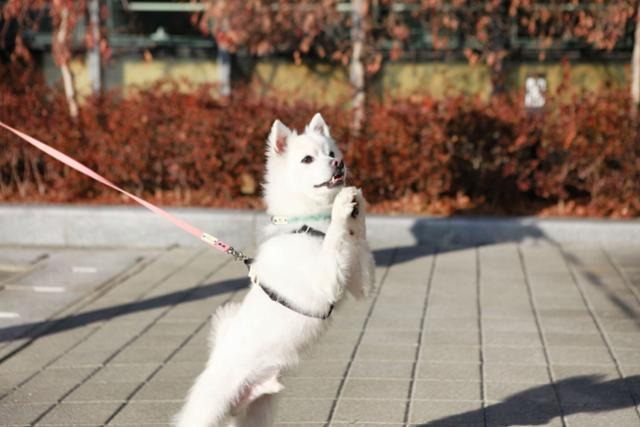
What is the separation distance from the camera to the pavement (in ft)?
18.0

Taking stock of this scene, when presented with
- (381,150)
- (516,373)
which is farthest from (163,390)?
(381,150)

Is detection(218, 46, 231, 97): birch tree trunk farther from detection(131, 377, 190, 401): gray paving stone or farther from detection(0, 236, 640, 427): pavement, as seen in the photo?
detection(131, 377, 190, 401): gray paving stone

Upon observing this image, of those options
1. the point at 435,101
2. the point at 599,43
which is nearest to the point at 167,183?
the point at 435,101

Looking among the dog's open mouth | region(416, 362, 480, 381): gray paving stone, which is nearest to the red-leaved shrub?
region(416, 362, 480, 381): gray paving stone

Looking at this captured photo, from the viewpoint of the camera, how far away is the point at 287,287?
13.6 ft

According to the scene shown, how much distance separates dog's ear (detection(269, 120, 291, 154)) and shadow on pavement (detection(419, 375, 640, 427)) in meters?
1.77

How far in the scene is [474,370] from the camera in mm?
6145

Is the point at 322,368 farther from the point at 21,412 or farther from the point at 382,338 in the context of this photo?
the point at 21,412

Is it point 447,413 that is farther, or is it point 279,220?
point 447,413

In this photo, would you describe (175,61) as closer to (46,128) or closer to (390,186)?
(46,128)

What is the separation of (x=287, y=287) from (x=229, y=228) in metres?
6.09

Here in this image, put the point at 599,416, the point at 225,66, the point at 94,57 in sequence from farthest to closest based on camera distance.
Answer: the point at 94,57, the point at 225,66, the point at 599,416

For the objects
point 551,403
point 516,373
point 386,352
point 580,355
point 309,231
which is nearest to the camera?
point 309,231

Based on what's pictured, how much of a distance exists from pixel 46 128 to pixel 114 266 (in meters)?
2.79
